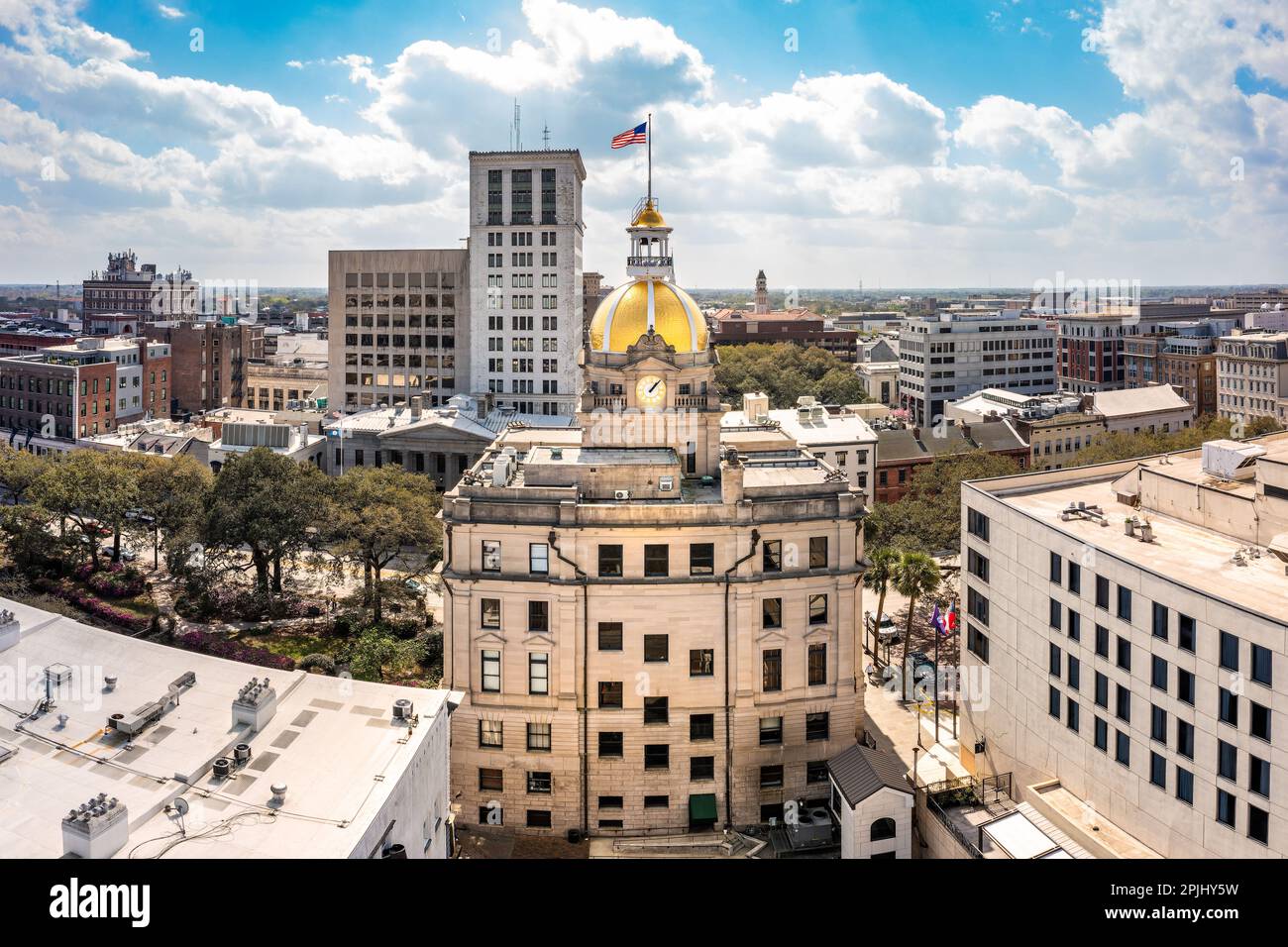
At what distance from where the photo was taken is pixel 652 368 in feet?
176

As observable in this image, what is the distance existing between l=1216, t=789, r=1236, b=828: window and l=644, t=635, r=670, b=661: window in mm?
21982

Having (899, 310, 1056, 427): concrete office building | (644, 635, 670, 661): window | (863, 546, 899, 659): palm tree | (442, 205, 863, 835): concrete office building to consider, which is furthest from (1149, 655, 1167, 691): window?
(899, 310, 1056, 427): concrete office building

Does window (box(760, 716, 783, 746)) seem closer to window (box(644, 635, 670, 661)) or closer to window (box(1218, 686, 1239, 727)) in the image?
window (box(644, 635, 670, 661))

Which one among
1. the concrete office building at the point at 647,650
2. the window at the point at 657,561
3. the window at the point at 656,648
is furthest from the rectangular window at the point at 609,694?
the window at the point at 657,561

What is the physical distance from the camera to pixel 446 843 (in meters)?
35.6

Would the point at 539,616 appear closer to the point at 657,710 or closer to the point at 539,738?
the point at 539,738

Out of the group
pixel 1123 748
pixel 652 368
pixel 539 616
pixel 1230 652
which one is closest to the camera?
pixel 1230 652

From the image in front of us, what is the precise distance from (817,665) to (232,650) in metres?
33.6

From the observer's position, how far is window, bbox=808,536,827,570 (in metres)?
46.4

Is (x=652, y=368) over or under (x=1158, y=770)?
over

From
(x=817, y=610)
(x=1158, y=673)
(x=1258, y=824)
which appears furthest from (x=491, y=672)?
(x=1258, y=824)

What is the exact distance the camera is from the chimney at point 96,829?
19984 mm
